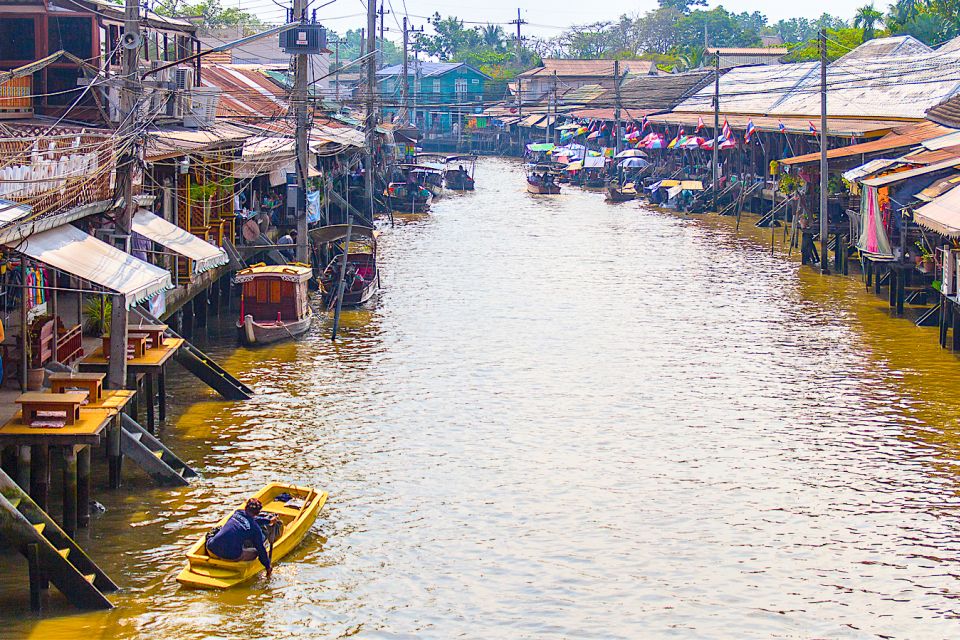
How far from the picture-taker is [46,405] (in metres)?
15.9

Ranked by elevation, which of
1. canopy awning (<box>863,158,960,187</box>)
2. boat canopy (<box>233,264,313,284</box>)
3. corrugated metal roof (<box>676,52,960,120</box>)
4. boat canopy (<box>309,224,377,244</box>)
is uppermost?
corrugated metal roof (<box>676,52,960,120</box>)

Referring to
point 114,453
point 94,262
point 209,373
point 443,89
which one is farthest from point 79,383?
point 443,89

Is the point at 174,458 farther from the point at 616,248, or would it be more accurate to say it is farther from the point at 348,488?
the point at 616,248

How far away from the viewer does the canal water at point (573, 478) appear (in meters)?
15.3

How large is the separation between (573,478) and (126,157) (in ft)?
29.9

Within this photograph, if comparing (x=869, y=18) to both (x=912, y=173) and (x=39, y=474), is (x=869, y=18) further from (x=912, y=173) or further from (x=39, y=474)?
(x=39, y=474)

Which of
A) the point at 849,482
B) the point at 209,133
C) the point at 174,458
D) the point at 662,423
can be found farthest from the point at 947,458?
the point at 209,133

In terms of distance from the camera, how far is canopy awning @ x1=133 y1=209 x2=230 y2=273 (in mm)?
24297

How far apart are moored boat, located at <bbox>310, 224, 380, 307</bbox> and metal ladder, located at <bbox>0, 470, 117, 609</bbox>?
19.1 meters

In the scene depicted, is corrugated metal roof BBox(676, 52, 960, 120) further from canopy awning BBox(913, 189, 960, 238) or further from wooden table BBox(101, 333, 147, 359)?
wooden table BBox(101, 333, 147, 359)

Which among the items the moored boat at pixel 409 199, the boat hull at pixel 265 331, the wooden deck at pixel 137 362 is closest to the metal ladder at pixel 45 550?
the wooden deck at pixel 137 362

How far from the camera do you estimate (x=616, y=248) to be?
49000mm

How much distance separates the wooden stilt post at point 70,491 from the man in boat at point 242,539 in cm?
216

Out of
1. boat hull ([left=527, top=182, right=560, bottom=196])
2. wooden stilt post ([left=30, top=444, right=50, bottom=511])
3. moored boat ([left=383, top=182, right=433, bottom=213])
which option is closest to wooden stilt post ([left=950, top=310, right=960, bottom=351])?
wooden stilt post ([left=30, top=444, right=50, bottom=511])
